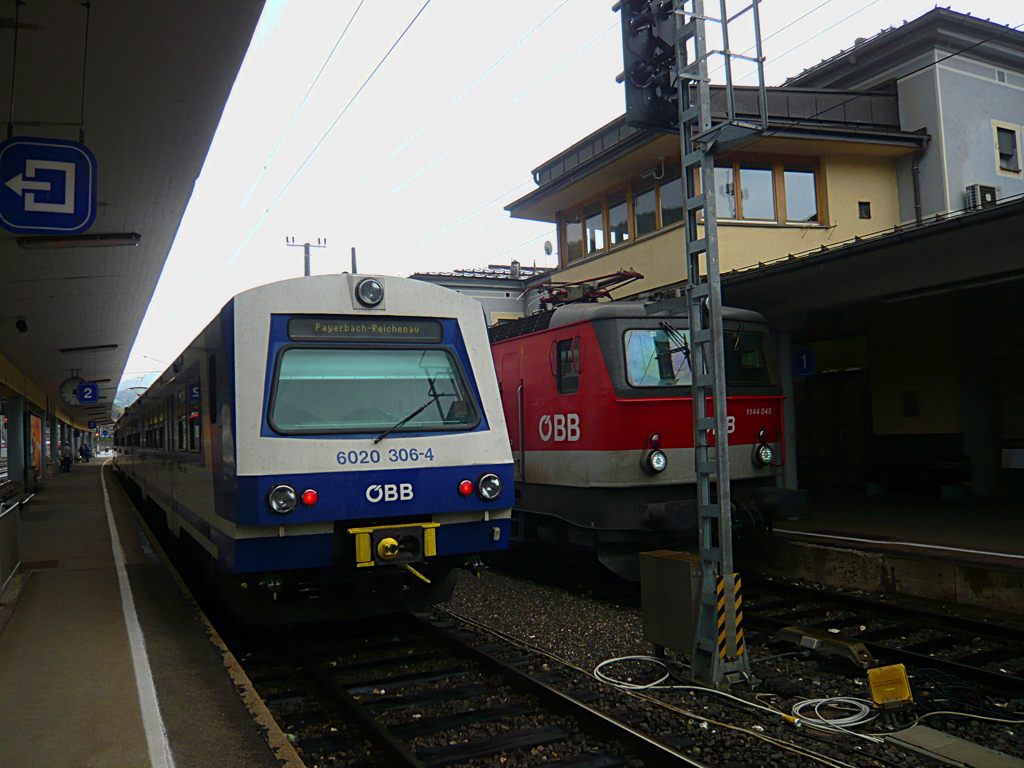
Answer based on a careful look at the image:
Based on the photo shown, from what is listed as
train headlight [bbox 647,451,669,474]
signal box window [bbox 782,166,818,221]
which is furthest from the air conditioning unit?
train headlight [bbox 647,451,669,474]

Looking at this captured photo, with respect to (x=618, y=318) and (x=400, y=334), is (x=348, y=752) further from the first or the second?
(x=618, y=318)

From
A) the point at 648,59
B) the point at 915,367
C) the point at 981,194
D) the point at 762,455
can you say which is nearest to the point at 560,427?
the point at 762,455

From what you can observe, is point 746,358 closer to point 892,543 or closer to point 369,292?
point 892,543

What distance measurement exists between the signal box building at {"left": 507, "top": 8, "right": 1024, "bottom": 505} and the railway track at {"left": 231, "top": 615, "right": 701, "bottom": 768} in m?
7.03

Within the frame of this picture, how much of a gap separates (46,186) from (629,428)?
5384 millimetres

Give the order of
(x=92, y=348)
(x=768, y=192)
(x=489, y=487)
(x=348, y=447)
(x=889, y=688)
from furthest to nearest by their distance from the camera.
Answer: (x=92, y=348) → (x=768, y=192) → (x=489, y=487) → (x=348, y=447) → (x=889, y=688)

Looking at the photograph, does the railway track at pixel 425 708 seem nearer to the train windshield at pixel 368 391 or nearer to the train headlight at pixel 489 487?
the train headlight at pixel 489 487

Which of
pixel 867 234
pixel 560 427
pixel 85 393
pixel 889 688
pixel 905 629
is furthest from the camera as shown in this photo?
pixel 85 393

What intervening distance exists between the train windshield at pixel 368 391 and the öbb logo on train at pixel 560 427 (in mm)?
2257

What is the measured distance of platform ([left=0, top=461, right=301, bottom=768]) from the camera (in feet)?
13.4

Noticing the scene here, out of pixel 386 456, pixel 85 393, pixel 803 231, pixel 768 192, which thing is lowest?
pixel 386 456

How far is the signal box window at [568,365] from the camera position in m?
8.49

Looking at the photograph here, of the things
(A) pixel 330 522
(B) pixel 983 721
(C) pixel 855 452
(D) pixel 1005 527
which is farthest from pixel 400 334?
(C) pixel 855 452

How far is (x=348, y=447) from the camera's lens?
5.83 metres
